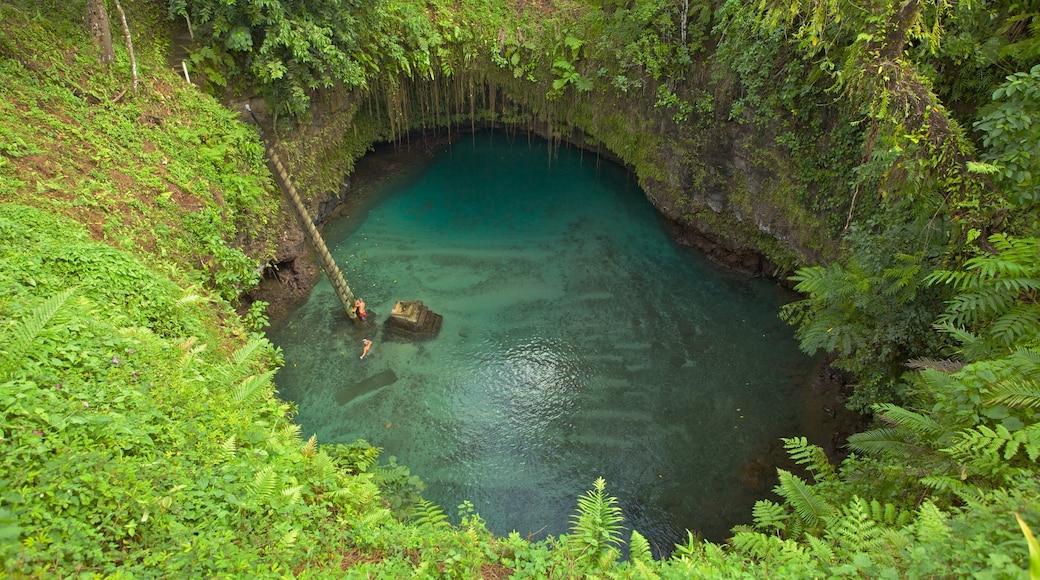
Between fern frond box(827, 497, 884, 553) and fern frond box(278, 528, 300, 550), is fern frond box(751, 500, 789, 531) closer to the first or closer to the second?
Answer: fern frond box(827, 497, 884, 553)

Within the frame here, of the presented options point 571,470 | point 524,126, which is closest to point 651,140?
point 524,126

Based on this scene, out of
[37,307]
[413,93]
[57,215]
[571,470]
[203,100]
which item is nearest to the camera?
[37,307]

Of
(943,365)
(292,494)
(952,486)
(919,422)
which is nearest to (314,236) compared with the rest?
(292,494)

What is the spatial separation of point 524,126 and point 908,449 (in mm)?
16079

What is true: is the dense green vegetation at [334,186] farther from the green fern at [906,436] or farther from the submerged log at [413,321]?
the submerged log at [413,321]

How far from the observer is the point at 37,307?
5051 mm

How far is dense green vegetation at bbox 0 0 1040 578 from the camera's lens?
166 inches

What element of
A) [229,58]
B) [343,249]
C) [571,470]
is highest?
[229,58]

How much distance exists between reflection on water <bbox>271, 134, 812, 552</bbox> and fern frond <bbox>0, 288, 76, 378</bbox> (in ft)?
18.0

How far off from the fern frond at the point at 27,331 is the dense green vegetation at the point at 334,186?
3cm

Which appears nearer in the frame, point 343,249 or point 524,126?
point 343,249

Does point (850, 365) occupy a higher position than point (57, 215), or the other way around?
point (57, 215)

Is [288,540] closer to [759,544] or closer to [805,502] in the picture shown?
[759,544]

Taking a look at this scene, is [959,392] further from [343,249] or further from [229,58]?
[229,58]
